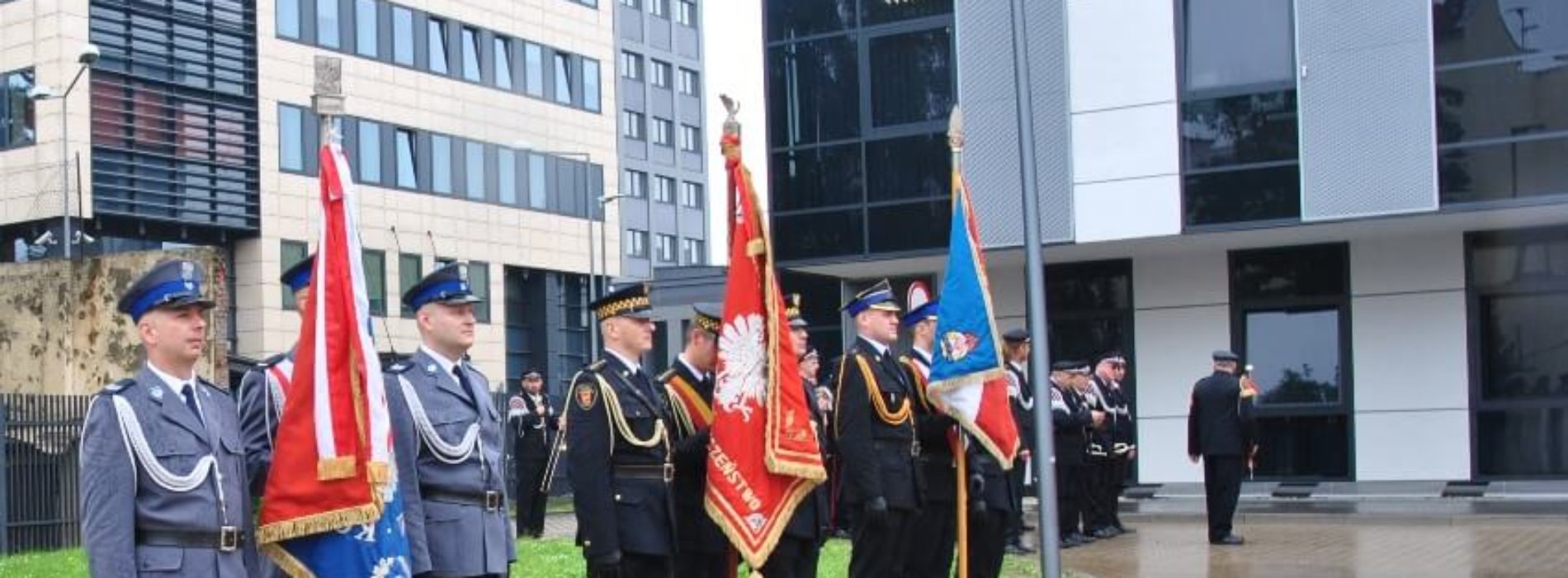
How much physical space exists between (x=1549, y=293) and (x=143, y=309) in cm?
2075

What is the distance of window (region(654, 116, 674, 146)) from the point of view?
86188 millimetres

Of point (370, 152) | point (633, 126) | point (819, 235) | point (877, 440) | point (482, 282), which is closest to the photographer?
point (877, 440)

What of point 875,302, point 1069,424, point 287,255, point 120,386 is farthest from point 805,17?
point 287,255

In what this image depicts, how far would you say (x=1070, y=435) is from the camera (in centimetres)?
1756

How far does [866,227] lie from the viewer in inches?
1046

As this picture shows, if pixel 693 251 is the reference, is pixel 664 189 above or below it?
above

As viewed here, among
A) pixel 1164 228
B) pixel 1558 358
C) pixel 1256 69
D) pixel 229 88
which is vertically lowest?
pixel 1558 358

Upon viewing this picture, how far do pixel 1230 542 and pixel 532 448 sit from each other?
352 inches

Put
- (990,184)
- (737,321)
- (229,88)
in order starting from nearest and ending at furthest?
(737,321)
(990,184)
(229,88)

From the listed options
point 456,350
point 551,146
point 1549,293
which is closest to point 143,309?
point 456,350

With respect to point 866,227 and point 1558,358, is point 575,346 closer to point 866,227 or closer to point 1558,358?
point 866,227

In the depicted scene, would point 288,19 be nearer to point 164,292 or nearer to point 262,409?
point 262,409

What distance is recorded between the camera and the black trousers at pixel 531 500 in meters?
21.8

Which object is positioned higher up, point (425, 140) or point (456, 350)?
point (425, 140)
